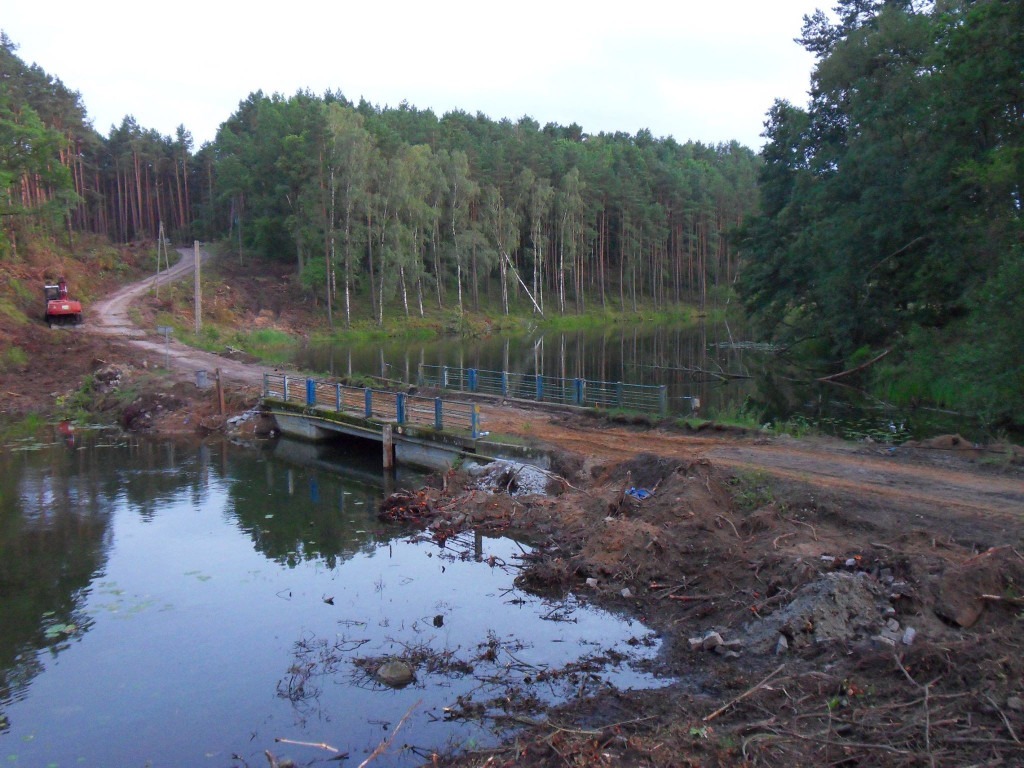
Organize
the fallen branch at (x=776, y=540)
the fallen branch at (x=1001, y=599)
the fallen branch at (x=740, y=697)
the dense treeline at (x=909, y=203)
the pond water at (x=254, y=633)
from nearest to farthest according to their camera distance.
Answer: the fallen branch at (x=740, y=697) → the pond water at (x=254, y=633) → the fallen branch at (x=1001, y=599) → the fallen branch at (x=776, y=540) → the dense treeline at (x=909, y=203)

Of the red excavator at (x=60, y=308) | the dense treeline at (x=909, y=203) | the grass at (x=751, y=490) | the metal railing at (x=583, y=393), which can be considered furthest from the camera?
the red excavator at (x=60, y=308)

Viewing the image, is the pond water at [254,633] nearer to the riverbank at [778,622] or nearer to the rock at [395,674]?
the rock at [395,674]

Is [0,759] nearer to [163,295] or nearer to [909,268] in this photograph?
[909,268]

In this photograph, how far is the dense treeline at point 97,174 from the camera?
2219 inches

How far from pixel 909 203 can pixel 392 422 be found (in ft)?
67.7

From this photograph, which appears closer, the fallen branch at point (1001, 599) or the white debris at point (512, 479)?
the fallen branch at point (1001, 599)

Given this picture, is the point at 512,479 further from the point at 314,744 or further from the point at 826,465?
the point at 314,744

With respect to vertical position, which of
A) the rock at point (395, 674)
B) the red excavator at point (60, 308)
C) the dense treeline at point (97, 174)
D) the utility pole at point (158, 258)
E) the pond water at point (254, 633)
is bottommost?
the pond water at point (254, 633)

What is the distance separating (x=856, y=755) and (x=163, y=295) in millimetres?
53356

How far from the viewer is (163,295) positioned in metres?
52.2

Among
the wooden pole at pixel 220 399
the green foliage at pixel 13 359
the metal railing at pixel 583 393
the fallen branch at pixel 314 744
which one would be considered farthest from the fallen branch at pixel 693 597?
the green foliage at pixel 13 359

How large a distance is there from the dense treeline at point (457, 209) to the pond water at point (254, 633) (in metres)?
35.7

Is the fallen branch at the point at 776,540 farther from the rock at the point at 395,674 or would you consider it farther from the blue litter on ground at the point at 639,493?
the rock at the point at 395,674

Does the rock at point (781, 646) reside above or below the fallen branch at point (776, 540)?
below
